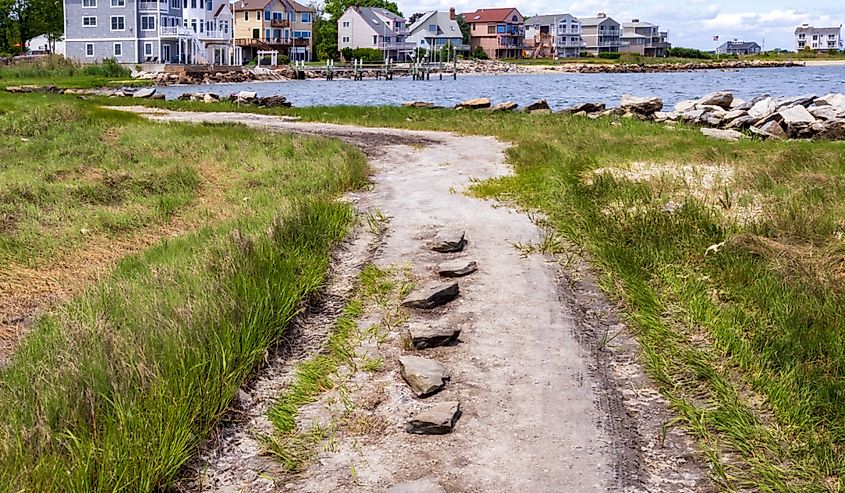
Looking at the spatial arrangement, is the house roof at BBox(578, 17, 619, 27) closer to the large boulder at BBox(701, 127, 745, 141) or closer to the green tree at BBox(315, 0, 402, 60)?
the green tree at BBox(315, 0, 402, 60)

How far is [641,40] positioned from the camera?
176 metres

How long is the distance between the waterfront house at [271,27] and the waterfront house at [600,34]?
2839 inches

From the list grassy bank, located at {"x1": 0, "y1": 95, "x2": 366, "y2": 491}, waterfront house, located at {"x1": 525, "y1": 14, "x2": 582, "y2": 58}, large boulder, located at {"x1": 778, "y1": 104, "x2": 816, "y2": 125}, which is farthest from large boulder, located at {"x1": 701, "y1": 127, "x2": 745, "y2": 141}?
waterfront house, located at {"x1": 525, "y1": 14, "x2": 582, "y2": 58}

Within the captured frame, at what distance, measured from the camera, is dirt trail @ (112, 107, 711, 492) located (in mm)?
4984

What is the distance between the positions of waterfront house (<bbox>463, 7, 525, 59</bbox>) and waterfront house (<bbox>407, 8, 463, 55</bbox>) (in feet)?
45.8

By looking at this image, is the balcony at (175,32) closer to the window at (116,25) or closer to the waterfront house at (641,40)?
the window at (116,25)

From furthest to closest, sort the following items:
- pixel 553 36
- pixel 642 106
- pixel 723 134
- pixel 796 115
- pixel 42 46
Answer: pixel 553 36, pixel 42 46, pixel 642 106, pixel 796 115, pixel 723 134

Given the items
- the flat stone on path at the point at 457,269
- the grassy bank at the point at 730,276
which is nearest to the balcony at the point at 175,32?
the grassy bank at the point at 730,276

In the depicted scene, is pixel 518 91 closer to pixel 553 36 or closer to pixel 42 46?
pixel 42 46

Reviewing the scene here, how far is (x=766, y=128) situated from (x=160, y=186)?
15080 millimetres

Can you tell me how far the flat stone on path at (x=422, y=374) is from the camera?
6035 mm

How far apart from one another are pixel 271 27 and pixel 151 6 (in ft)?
94.6

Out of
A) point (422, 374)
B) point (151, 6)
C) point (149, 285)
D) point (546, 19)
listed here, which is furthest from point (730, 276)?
point (546, 19)

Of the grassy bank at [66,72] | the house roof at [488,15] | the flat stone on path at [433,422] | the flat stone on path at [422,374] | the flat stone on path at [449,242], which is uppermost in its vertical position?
the house roof at [488,15]
